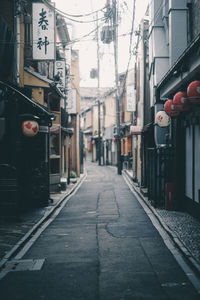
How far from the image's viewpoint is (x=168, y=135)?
17000mm

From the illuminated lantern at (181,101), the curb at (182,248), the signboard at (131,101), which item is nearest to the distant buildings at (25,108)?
the curb at (182,248)

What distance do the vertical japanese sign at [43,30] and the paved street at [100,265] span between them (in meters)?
8.24

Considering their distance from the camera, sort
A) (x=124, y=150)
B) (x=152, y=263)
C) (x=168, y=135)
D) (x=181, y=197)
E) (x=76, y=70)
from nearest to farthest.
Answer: (x=152, y=263) < (x=181, y=197) < (x=168, y=135) < (x=76, y=70) < (x=124, y=150)

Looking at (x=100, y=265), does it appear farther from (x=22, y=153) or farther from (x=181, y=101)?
(x=22, y=153)

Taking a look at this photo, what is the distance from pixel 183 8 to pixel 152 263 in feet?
36.8

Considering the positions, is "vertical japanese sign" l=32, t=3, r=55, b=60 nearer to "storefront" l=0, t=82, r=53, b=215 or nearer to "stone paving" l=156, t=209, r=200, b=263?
"storefront" l=0, t=82, r=53, b=215

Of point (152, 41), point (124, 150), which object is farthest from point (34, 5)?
point (124, 150)

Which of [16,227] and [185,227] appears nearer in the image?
[185,227]

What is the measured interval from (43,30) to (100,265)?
12.9 m

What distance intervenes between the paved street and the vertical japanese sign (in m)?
8.24

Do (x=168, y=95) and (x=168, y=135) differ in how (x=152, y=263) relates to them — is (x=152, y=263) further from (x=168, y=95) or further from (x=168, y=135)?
(x=168, y=135)

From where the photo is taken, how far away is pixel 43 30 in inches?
684

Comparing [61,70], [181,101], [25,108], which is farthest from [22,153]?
[61,70]

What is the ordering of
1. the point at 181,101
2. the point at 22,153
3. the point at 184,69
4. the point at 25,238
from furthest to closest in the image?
the point at 22,153 < the point at 181,101 < the point at 184,69 < the point at 25,238
